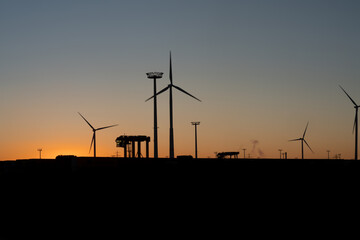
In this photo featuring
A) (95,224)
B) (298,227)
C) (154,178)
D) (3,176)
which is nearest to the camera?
(298,227)

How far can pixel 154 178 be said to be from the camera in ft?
157

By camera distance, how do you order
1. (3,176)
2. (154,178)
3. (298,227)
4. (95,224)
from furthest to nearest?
(3,176) → (154,178) → (95,224) → (298,227)

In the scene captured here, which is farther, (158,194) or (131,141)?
(131,141)

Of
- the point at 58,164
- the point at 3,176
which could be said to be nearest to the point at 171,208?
the point at 58,164

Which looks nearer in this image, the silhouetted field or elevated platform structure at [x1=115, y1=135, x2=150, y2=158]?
the silhouetted field

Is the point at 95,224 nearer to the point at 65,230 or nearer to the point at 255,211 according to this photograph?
the point at 65,230

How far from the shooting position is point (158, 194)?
1834 inches

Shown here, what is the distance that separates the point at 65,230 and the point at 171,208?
8081mm

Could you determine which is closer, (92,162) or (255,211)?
(255,211)

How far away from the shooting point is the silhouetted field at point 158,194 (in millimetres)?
43500

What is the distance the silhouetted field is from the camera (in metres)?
43.5

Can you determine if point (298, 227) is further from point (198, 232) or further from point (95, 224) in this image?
point (95, 224)

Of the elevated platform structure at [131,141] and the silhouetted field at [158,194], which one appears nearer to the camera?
the silhouetted field at [158,194]

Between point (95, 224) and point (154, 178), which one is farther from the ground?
point (154, 178)
